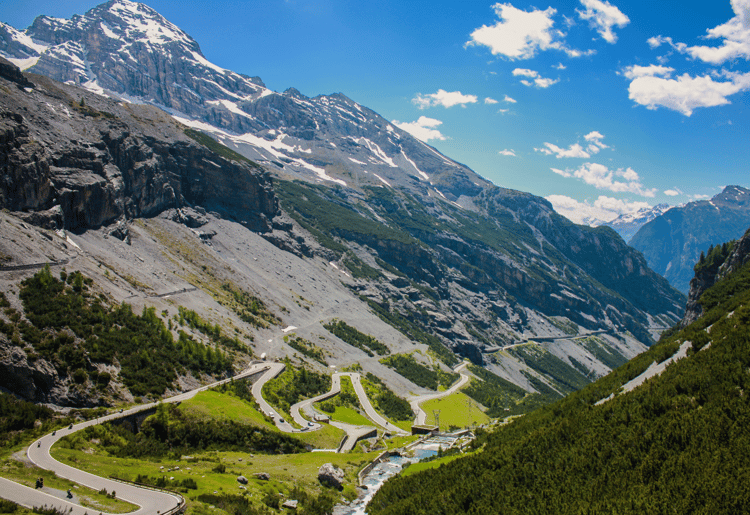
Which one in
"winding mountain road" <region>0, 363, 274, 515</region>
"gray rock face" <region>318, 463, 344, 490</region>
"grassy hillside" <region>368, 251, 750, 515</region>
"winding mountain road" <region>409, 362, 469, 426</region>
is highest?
"grassy hillside" <region>368, 251, 750, 515</region>

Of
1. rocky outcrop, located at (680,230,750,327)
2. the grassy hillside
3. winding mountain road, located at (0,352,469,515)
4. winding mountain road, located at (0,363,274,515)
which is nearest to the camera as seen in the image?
the grassy hillside

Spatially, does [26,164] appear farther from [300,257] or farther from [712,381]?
[712,381]

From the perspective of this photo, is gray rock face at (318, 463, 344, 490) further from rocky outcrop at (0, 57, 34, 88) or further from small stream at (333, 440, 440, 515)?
rocky outcrop at (0, 57, 34, 88)

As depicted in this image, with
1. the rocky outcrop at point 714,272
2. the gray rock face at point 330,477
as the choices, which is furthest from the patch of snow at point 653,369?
the rocky outcrop at point 714,272

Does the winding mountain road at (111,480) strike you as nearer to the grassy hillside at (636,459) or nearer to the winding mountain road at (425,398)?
the grassy hillside at (636,459)

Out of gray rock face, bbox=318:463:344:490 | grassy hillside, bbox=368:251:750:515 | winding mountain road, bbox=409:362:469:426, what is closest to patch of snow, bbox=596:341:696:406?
grassy hillside, bbox=368:251:750:515

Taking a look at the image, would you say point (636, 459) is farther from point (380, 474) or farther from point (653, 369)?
point (380, 474)

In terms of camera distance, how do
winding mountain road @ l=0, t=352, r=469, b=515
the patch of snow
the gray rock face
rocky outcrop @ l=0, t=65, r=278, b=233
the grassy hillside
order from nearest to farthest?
1. the grassy hillside
2. winding mountain road @ l=0, t=352, r=469, b=515
3. the patch of snow
4. the gray rock face
5. rocky outcrop @ l=0, t=65, r=278, b=233
